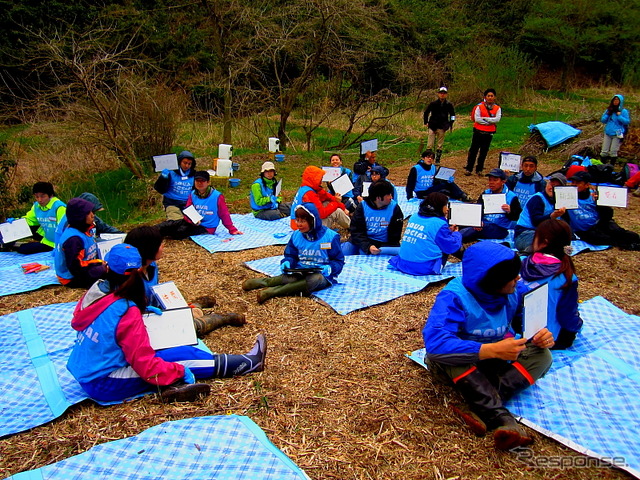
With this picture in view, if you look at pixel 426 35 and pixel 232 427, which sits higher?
pixel 426 35

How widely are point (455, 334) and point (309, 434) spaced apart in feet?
3.68

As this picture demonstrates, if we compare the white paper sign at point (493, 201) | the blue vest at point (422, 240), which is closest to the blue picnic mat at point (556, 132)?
the white paper sign at point (493, 201)

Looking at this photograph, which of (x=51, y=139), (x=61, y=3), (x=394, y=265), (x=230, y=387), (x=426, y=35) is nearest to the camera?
(x=230, y=387)

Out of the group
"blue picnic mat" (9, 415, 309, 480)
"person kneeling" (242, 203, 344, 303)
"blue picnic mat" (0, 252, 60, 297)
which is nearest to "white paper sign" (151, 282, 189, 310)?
"blue picnic mat" (9, 415, 309, 480)

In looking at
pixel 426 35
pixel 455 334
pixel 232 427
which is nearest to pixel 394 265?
pixel 455 334

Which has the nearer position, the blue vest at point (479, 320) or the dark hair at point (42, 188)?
the blue vest at point (479, 320)

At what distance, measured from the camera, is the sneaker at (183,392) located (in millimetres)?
3172

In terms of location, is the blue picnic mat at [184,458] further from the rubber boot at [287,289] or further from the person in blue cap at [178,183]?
the person in blue cap at [178,183]

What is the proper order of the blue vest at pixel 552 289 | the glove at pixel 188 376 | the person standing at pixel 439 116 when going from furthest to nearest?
the person standing at pixel 439 116
the blue vest at pixel 552 289
the glove at pixel 188 376

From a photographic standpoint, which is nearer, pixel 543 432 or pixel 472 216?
pixel 543 432

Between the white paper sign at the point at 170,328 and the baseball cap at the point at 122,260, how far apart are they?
0.38m

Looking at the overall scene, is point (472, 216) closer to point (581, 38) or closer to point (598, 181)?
point (598, 181)

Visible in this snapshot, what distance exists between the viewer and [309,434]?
2.95 metres

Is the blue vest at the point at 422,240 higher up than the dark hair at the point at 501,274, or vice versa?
the dark hair at the point at 501,274
